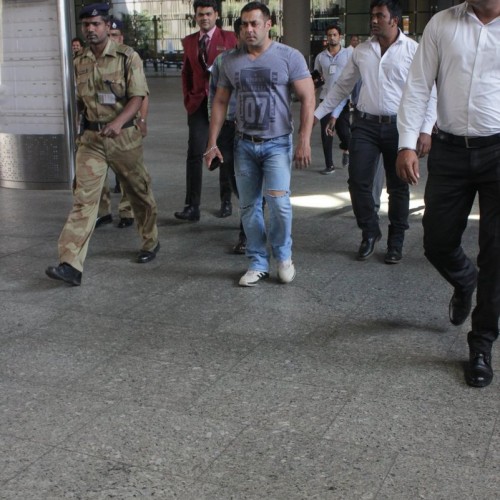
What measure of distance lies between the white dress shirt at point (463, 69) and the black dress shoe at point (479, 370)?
3.61 feet

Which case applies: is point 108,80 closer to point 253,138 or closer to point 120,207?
point 253,138

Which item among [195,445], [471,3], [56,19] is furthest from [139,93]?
[56,19]

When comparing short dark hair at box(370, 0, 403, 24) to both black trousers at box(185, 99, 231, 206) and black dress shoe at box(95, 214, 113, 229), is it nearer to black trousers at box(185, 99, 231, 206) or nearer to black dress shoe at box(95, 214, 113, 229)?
black trousers at box(185, 99, 231, 206)

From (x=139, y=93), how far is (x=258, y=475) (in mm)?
3620

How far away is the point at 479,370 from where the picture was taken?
13.4 feet

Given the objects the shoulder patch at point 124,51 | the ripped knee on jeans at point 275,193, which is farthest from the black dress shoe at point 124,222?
the ripped knee on jeans at point 275,193

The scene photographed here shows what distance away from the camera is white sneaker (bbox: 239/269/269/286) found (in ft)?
19.0

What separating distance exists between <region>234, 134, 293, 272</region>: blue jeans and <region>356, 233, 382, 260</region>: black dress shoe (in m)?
0.84

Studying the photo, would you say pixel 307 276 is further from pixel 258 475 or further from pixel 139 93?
pixel 258 475

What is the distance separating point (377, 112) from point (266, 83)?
1090 millimetres

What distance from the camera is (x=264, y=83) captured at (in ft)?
18.3

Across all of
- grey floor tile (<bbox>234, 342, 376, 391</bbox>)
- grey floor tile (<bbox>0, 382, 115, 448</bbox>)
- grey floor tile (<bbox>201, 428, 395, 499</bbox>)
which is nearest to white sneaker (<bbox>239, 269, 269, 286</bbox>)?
grey floor tile (<bbox>234, 342, 376, 391</bbox>)

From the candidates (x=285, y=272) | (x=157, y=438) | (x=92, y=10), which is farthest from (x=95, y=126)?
(x=157, y=438)

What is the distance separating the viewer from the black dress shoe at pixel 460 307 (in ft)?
15.5
